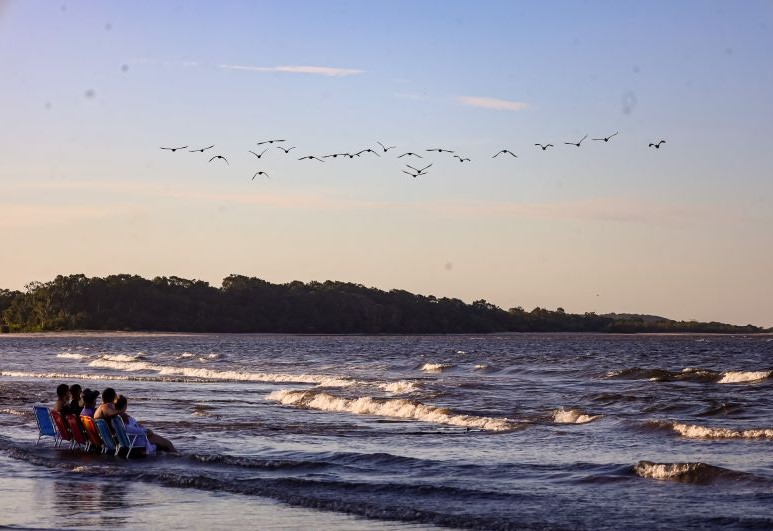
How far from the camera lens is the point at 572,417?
26.2 m

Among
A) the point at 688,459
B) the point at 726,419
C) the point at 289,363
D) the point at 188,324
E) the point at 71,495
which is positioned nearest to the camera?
the point at 71,495

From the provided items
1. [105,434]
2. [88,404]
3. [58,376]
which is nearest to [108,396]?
[105,434]

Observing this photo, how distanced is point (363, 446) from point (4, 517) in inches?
337

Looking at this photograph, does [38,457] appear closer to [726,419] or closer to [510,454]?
[510,454]

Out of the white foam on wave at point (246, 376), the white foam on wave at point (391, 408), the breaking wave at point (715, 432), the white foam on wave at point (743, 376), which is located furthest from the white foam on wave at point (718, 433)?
the white foam on wave at point (743, 376)

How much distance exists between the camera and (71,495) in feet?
50.0

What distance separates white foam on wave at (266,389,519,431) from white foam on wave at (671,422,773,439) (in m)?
3.26

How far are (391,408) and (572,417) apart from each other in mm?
4876

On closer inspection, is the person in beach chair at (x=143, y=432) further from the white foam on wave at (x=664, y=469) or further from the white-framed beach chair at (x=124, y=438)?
the white foam on wave at (x=664, y=469)

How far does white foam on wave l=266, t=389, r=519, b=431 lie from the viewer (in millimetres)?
24891

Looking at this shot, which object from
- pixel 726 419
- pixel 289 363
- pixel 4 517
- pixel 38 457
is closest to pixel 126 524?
pixel 4 517

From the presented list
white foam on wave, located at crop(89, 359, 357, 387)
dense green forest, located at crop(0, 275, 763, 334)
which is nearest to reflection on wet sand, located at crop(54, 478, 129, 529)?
white foam on wave, located at crop(89, 359, 357, 387)

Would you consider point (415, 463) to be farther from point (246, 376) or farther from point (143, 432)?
point (246, 376)

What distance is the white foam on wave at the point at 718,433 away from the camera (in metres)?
21.9
